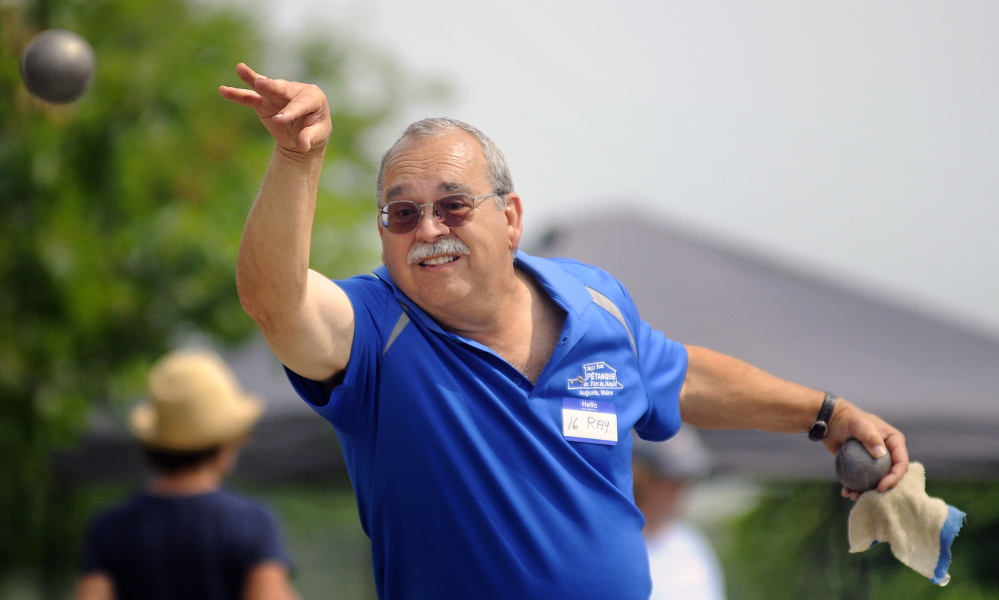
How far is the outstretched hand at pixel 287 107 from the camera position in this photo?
1.84m

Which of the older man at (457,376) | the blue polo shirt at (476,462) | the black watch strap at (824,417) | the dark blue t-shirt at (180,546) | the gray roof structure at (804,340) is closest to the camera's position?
the older man at (457,376)

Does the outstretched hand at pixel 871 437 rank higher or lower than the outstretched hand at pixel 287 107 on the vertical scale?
lower

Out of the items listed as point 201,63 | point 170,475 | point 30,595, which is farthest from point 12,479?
point 170,475

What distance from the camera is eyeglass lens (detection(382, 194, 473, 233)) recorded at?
90.2 inches

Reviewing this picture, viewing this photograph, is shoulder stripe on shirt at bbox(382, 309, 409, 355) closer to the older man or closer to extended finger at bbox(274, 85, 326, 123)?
the older man

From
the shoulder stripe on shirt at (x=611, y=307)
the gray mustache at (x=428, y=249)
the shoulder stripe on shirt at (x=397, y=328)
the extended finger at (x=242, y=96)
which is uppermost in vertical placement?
the extended finger at (x=242, y=96)

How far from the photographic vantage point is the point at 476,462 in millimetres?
2184

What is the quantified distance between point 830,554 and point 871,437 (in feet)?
11.4

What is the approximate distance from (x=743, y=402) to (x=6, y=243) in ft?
17.8

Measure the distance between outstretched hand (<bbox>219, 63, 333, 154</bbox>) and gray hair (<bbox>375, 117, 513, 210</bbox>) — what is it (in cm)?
46

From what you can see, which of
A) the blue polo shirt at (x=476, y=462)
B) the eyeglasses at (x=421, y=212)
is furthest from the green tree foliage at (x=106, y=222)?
the blue polo shirt at (x=476, y=462)

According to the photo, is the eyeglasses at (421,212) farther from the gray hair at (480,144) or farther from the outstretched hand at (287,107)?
the outstretched hand at (287,107)

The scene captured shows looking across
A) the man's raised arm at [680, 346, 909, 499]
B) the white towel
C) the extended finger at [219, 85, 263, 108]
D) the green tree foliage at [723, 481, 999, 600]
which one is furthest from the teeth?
the green tree foliage at [723, 481, 999, 600]

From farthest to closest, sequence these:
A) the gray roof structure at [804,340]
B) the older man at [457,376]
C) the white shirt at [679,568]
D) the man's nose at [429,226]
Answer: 1. the gray roof structure at [804,340]
2. the white shirt at [679,568]
3. the man's nose at [429,226]
4. the older man at [457,376]
